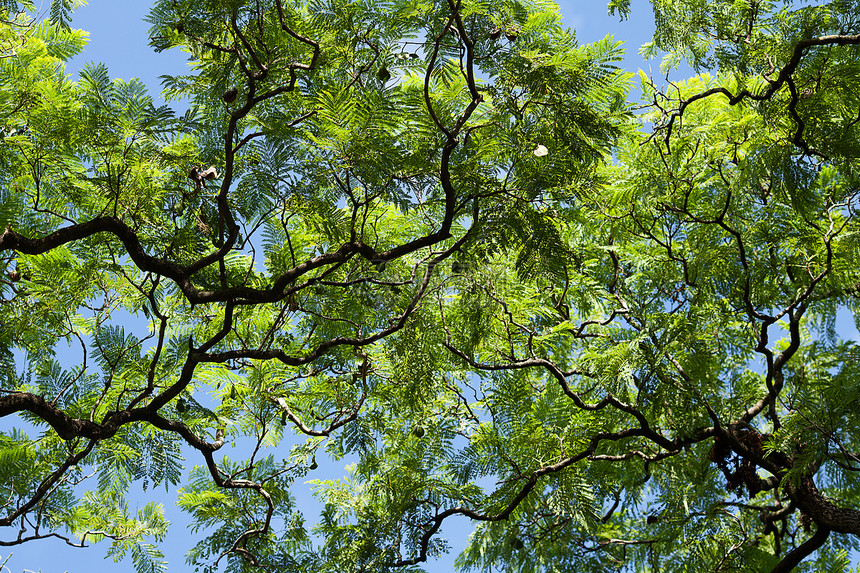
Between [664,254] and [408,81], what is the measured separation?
2563 millimetres

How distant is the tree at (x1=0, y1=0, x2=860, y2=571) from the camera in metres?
5.02

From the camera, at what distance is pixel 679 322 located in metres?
5.95

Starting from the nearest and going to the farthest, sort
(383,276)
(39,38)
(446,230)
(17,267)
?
(446,230)
(383,276)
(17,267)
(39,38)

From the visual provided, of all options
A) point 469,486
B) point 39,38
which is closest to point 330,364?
point 469,486

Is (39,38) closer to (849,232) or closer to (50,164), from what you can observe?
(50,164)

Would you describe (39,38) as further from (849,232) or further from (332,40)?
(849,232)

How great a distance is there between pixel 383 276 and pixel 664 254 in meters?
2.53

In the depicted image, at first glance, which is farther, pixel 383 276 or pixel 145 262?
pixel 383 276

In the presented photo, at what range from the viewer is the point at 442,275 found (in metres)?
5.73

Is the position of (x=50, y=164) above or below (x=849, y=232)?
above

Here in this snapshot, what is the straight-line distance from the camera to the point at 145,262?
5.17m

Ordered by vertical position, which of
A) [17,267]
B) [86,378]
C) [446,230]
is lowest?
[446,230]

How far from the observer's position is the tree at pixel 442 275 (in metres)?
5.02

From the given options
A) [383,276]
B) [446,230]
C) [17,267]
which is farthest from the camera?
[17,267]
